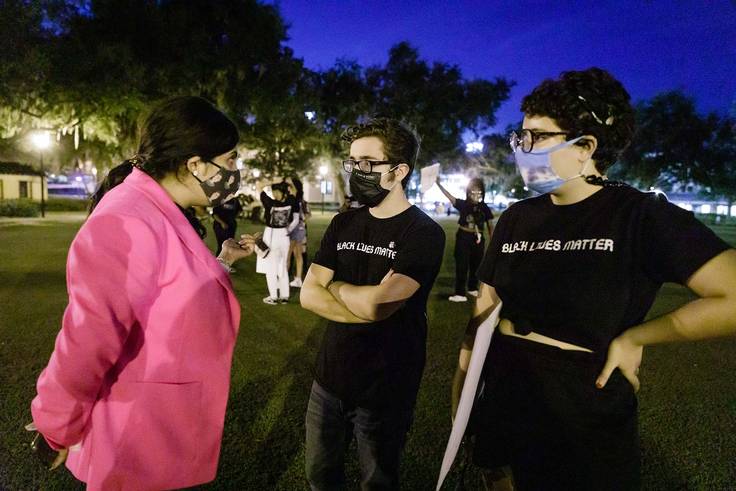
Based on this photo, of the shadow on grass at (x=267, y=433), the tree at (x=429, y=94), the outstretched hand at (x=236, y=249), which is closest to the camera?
the outstretched hand at (x=236, y=249)

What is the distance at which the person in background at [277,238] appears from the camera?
8375 millimetres

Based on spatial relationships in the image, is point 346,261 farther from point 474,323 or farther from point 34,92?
point 34,92

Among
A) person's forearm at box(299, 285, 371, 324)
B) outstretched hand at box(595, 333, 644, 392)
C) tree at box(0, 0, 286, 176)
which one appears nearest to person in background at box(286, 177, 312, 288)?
person's forearm at box(299, 285, 371, 324)

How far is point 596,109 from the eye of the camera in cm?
187

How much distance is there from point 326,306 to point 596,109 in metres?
1.50

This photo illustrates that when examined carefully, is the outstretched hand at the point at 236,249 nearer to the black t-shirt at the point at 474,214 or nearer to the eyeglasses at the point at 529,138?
the eyeglasses at the point at 529,138

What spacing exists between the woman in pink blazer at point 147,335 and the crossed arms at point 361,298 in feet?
2.05

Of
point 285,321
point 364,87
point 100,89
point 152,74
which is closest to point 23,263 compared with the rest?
point 285,321

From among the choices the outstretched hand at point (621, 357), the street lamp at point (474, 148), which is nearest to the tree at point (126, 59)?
the outstretched hand at point (621, 357)

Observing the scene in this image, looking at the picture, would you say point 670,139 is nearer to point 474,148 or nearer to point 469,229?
point 474,148

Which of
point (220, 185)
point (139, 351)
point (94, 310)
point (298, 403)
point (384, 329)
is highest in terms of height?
point (220, 185)

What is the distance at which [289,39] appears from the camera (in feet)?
81.0

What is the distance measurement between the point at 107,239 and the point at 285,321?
5866mm

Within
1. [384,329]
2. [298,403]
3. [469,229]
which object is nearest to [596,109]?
[384,329]
